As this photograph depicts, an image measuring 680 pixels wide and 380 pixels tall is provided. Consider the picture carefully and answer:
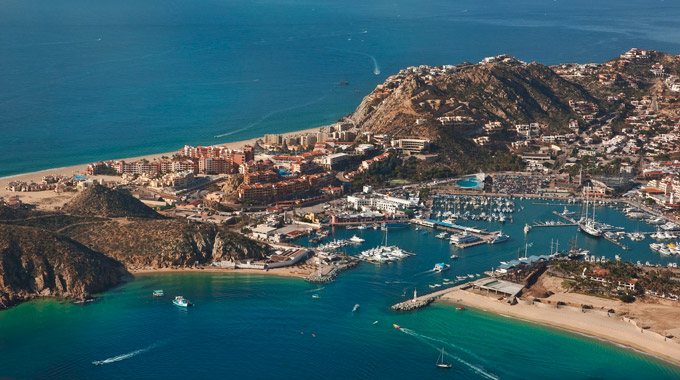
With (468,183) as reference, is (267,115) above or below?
above

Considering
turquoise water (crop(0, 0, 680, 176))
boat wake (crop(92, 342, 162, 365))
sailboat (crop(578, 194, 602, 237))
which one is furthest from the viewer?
turquoise water (crop(0, 0, 680, 176))

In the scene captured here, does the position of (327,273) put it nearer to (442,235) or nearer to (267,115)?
(442,235)

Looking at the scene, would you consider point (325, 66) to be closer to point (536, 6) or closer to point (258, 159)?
point (258, 159)

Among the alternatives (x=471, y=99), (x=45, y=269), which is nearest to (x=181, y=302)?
(x=45, y=269)

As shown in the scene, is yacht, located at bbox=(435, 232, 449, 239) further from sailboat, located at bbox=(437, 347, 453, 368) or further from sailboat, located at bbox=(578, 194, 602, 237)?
sailboat, located at bbox=(437, 347, 453, 368)

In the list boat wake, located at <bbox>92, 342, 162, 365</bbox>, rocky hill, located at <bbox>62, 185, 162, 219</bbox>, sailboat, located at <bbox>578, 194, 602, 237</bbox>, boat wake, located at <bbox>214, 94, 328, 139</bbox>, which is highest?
boat wake, located at <bbox>214, 94, 328, 139</bbox>

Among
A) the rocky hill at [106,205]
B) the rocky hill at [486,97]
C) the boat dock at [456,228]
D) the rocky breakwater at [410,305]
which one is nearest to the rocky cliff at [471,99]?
the rocky hill at [486,97]

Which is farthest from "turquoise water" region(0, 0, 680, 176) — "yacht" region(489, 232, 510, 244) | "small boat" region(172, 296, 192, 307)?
"yacht" region(489, 232, 510, 244)

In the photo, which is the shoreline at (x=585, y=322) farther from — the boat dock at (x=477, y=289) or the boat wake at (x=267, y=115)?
the boat wake at (x=267, y=115)
